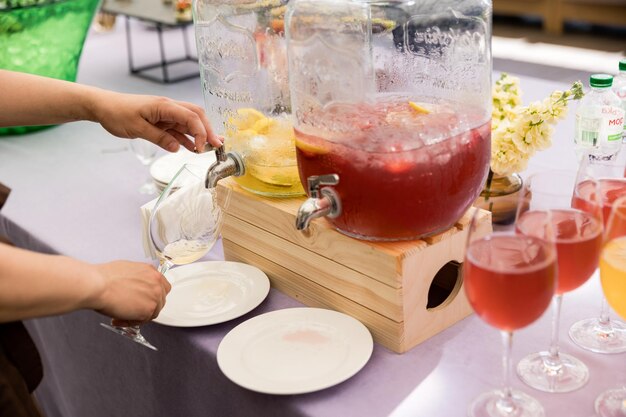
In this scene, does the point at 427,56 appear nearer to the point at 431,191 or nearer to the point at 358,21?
the point at 358,21

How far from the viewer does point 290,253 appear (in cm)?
108

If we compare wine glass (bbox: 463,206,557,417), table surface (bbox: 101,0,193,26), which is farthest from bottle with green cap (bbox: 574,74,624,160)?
table surface (bbox: 101,0,193,26)

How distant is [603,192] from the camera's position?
35.2 inches

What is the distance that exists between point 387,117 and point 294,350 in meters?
0.34

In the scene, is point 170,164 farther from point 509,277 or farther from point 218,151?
point 509,277

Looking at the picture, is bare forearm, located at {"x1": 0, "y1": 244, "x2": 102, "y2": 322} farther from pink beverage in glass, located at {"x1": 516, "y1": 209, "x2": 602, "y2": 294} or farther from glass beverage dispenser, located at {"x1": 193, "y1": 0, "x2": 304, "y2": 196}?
pink beverage in glass, located at {"x1": 516, "y1": 209, "x2": 602, "y2": 294}

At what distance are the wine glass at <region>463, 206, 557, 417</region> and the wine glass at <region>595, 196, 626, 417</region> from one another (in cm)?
9

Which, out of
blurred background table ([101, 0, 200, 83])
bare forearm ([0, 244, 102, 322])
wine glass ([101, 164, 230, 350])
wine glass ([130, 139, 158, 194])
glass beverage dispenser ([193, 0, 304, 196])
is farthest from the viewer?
blurred background table ([101, 0, 200, 83])

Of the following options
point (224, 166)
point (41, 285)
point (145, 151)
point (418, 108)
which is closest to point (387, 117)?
point (418, 108)

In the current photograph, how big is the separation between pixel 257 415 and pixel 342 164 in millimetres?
339

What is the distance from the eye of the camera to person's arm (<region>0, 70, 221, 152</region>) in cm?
116

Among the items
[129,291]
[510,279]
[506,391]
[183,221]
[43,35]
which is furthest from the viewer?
[43,35]

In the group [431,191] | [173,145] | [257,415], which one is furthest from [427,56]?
[257,415]

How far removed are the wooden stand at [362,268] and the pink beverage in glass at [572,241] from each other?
0.58 ft
